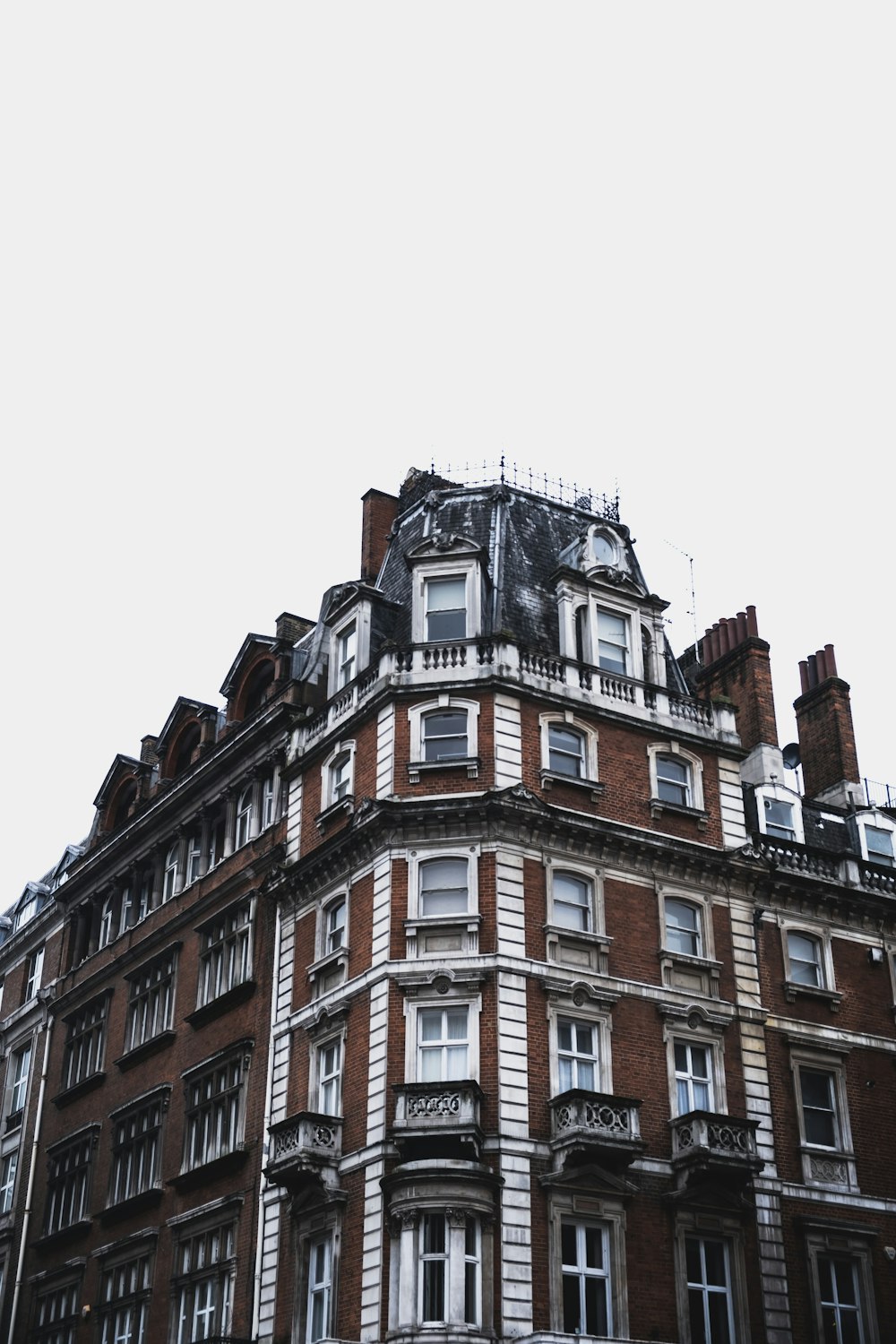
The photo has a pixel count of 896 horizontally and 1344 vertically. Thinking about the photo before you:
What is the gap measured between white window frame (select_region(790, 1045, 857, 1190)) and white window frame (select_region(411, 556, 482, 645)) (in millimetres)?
13571

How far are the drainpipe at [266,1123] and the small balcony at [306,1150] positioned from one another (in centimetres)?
105

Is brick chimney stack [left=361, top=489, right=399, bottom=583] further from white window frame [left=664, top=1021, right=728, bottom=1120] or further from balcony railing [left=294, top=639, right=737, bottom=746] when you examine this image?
white window frame [left=664, top=1021, right=728, bottom=1120]

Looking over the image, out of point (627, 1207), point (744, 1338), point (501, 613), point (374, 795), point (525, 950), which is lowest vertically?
point (744, 1338)

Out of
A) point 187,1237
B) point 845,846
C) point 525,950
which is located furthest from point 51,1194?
point 845,846

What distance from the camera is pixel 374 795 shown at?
4262 centimetres

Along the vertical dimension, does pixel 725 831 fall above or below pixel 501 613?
below

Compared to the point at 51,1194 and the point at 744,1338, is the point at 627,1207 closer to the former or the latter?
the point at 744,1338

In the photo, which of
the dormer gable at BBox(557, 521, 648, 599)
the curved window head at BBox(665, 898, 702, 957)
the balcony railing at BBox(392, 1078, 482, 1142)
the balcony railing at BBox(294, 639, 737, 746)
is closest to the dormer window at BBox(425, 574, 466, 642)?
the balcony railing at BBox(294, 639, 737, 746)

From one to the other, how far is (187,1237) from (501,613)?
716 inches

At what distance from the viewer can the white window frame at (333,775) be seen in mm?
44250

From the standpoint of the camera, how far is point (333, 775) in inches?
1781

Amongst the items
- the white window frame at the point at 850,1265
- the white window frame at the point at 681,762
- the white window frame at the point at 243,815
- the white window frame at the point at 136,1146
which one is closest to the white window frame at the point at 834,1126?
the white window frame at the point at 850,1265

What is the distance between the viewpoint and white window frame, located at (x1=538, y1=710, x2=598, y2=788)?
42.5m

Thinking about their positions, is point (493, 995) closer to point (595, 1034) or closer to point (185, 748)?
point (595, 1034)
